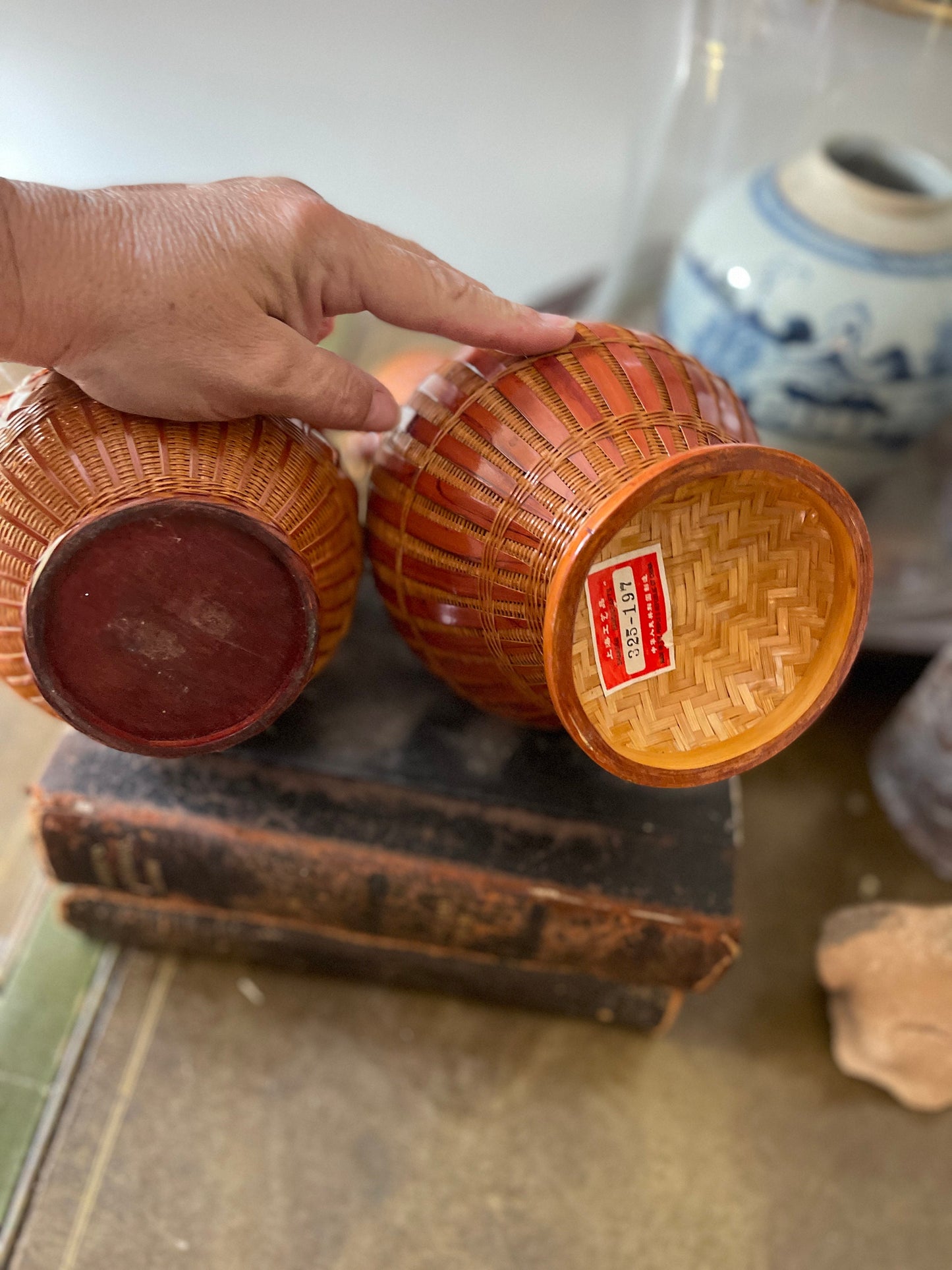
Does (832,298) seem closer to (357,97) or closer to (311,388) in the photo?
(311,388)

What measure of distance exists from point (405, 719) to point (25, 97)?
1.33 metres

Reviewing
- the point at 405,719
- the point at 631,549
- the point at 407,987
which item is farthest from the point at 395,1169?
the point at 631,549

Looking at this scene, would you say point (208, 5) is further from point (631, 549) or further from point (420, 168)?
point (631, 549)

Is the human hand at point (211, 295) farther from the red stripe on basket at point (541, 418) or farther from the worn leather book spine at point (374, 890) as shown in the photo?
the worn leather book spine at point (374, 890)

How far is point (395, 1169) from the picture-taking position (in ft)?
3.39

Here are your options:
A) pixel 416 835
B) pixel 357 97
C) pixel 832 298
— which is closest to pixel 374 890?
pixel 416 835

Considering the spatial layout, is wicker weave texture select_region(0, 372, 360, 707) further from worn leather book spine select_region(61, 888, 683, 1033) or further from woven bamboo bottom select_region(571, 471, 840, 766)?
worn leather book spine select_region(61, 888, 683, 1033)

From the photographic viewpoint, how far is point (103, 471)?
73 cm

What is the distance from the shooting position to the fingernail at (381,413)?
0.83 m

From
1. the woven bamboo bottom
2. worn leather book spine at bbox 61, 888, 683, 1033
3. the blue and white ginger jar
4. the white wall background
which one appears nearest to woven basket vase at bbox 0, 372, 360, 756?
the woven bamboo bottom

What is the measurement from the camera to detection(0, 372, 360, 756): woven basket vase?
2.35 feet

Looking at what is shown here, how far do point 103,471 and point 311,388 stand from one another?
0.17 meters

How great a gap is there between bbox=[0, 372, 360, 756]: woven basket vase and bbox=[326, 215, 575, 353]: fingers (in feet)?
0.43

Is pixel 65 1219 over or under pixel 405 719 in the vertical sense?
under
